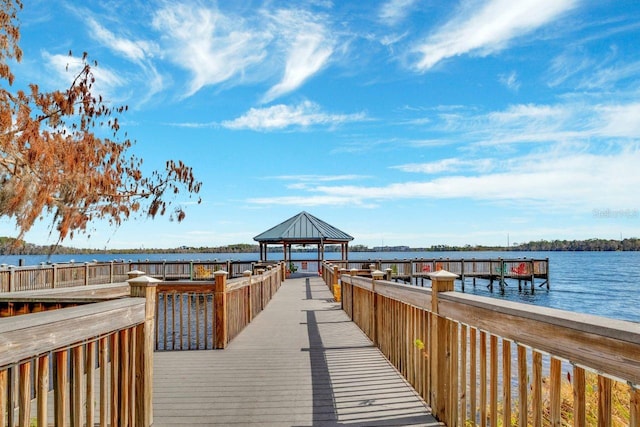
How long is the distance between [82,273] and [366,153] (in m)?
19.2

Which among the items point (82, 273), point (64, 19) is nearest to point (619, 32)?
point (64, 19)

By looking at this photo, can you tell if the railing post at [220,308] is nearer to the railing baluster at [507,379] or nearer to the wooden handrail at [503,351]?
the wooden handrail at [503,351]

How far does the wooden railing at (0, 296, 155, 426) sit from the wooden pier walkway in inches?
25.3

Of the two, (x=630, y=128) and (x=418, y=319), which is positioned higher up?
(x=630, y=128)

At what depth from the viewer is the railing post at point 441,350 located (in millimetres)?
3430

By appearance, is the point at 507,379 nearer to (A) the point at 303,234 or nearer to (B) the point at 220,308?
(B) the point at 220,308

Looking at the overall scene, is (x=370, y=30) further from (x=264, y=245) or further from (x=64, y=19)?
(x=264, y=245)

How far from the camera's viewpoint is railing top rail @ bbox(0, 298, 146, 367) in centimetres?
176

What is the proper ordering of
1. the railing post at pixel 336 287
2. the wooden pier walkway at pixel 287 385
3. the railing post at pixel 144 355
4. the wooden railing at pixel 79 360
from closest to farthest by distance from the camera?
the wooden railing at pixel 79 360
the railing post at pixel 144 355
the wooden pier walkway at pixel 287 385
the railing post at pixel 336 287

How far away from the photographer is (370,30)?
528 inches

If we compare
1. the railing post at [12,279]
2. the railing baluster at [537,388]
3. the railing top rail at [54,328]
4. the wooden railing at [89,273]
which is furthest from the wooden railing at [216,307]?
the railing post at [12,279]

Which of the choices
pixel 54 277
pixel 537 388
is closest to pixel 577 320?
pixel 537 388

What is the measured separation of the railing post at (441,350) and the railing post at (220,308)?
3.70m

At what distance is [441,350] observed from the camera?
11.4 feet
